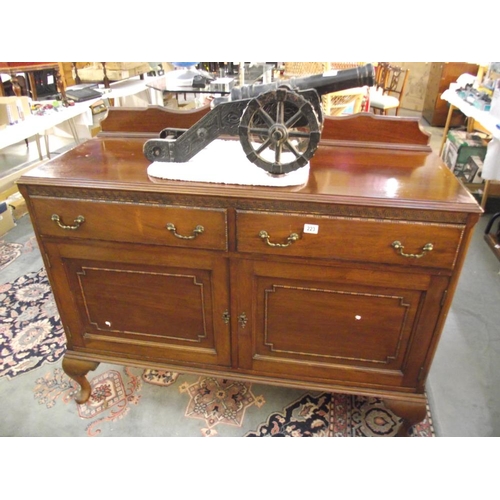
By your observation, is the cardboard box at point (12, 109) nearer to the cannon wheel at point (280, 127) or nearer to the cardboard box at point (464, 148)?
the cannon wheel at point (280, 127)

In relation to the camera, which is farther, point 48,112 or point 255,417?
point 48,112

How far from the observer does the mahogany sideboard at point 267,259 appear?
93 cm

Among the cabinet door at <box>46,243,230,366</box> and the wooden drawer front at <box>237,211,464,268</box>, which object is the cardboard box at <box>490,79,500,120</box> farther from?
the cabinet door at <box>46,243,230,366</box>

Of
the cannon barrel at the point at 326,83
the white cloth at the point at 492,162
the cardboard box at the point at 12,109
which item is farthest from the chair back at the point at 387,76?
the cannon barrel at the point at 326,83

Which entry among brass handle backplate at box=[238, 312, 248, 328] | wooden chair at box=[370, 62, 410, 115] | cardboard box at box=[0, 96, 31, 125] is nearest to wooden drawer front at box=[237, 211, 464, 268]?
brass handle backplate at box=[238, 312, 248, 328]

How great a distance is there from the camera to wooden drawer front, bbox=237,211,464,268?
0.90 metres

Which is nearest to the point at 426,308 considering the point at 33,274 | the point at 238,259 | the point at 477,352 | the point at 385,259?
the point at 385,259

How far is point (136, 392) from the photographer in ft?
4.96

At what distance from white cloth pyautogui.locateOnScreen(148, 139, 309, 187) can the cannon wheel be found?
0.10 feet

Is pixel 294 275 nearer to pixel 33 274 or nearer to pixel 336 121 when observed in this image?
pixel 336 121

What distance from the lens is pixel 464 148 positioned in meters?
2.93

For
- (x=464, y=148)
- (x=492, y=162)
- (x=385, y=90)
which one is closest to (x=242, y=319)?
(x=492, y=162)
